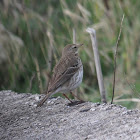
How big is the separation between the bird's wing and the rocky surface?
19 cm

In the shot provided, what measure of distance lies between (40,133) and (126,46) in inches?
173

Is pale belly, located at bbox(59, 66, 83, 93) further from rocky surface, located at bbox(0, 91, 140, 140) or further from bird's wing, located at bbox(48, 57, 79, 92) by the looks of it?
rocky surface, located at bbox(0, 91, 140, 140)

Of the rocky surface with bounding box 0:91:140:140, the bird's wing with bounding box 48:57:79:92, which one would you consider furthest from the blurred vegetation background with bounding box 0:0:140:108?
the rocky surface with bounding box 0:91:140:140

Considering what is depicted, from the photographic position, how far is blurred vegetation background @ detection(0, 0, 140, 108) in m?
7.58

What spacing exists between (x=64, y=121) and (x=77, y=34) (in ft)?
11.6

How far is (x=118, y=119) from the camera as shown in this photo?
14.1ft

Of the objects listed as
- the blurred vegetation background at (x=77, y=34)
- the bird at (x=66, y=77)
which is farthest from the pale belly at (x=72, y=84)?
the blurred vegetation background at (x=77, y=34)

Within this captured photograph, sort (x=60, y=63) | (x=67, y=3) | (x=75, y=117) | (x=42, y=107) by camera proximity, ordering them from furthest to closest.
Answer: (x=67, y=3) < (x=60, y=63) < (x=42, y=107) < (x=75, y=117)

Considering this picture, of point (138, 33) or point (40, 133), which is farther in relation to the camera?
point (138, 33)

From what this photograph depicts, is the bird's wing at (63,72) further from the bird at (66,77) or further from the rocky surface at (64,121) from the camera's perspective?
the rocky surface at (64,121)

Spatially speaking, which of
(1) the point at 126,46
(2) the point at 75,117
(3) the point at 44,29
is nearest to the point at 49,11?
(3) the point at 44,29

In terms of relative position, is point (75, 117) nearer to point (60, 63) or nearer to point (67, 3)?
point (60, 63)

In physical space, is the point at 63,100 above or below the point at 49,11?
below

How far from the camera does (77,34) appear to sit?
788 cm
